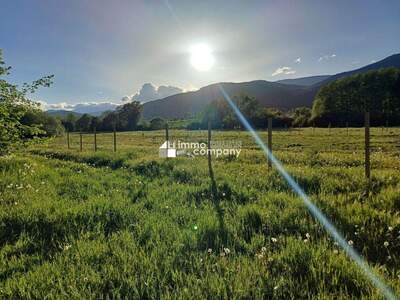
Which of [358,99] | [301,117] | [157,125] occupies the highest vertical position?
[358,99]

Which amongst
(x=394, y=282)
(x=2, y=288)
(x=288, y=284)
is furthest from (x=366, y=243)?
(x=2, y=288)

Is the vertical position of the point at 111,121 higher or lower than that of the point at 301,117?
higher

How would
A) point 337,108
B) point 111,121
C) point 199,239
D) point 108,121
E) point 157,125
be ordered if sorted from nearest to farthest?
point 199,239, point 337,108, point 157,125, point 108,121, point 111,121

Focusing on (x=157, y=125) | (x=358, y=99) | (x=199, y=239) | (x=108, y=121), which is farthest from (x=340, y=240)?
(x=108, y=121)

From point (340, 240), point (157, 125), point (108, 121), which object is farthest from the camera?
point (108, 121)

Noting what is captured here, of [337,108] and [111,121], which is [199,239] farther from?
[111,121]

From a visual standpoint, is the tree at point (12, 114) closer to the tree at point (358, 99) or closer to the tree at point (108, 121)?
the tree at point (358, 99)

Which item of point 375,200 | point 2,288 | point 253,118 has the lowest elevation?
point 2,288

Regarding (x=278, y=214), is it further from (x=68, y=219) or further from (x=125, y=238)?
(x=68, y=219)

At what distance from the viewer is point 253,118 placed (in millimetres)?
82188

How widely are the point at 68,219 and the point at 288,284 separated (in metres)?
4.18

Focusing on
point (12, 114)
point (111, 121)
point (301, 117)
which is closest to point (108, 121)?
point (111, 121)

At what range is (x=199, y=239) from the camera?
4.31 metres

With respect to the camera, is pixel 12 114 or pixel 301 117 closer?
pixel 12 114
